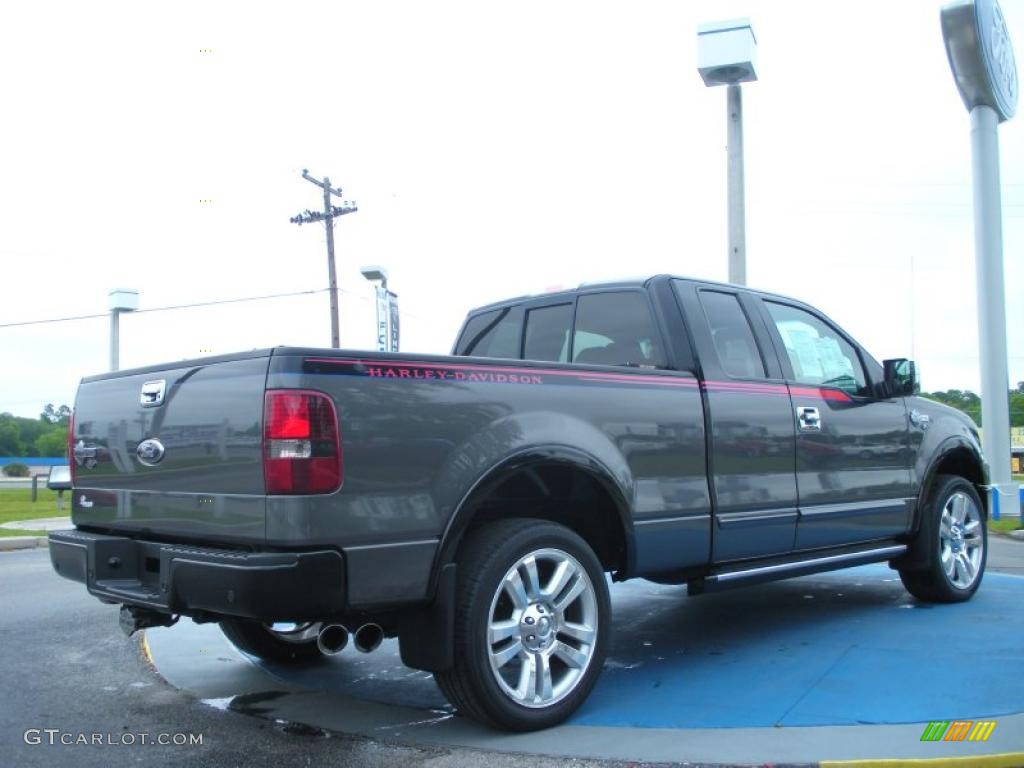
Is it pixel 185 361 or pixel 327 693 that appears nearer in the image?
pixel 185 361

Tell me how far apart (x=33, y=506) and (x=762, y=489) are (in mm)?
20915

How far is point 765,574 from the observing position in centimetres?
504

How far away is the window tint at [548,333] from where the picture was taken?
5.51 m

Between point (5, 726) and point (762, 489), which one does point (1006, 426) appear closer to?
point (762, 489)

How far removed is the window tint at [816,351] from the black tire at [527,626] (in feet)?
7.18

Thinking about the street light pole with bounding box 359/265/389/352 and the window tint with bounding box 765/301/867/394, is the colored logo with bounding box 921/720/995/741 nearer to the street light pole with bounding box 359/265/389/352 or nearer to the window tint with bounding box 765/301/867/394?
the window tint with bounding box 765/301/867/394

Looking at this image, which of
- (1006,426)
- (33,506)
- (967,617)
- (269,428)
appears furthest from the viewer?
(33,506)

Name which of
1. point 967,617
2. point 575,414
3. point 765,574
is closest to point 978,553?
point 967,617

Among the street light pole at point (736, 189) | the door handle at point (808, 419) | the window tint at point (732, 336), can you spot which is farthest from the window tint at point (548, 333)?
the street light pole at point (736, 189)

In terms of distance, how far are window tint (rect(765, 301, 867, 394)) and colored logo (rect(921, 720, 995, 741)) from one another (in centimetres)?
217

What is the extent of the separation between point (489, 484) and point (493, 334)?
2326mm

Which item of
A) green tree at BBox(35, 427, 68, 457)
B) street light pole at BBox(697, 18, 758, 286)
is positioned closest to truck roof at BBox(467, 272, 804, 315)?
street light pole at BBox(697, 18, 758, 286)

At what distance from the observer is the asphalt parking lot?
3.66 meters

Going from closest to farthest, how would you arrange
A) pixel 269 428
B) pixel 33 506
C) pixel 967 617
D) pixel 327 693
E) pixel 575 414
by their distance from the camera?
1. pixel 269 428
2. pixel 575 414
3. pixel 327 693
4. pixel 967 617
5. pixel 33 506
